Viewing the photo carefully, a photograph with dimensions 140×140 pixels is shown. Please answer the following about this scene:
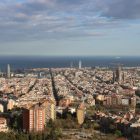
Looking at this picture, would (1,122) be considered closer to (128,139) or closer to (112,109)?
(128,139)

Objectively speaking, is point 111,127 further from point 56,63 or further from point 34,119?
point 56,63

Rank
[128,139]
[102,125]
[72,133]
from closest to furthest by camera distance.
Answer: [128,139], [72,133], [102,125]

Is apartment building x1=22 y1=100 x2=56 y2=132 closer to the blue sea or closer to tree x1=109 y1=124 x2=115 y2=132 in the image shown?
tree x1=109 y1=124 x2=115 y2=132

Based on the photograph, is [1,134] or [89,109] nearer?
[1,134]

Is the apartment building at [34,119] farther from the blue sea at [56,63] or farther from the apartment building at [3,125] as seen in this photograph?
the blue sea at [56,63]

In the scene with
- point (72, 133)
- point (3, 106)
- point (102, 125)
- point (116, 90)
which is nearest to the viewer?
point (72, 133)

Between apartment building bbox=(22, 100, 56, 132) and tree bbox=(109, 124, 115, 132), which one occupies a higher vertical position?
apartment building bbox=(22, 100, 56, 132)

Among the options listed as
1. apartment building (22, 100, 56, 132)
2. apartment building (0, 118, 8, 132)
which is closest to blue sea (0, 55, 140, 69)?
apartment building (0, 118, 8, 132)

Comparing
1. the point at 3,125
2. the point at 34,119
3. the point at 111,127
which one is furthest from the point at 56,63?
the point at 34,119

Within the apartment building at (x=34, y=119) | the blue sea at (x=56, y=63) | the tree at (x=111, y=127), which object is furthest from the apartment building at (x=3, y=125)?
the blue sea at (x=56, y=63)

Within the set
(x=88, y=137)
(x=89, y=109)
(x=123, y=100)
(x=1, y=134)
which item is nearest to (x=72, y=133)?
(x=88, y=137)

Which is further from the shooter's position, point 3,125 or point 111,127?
point 111,127
